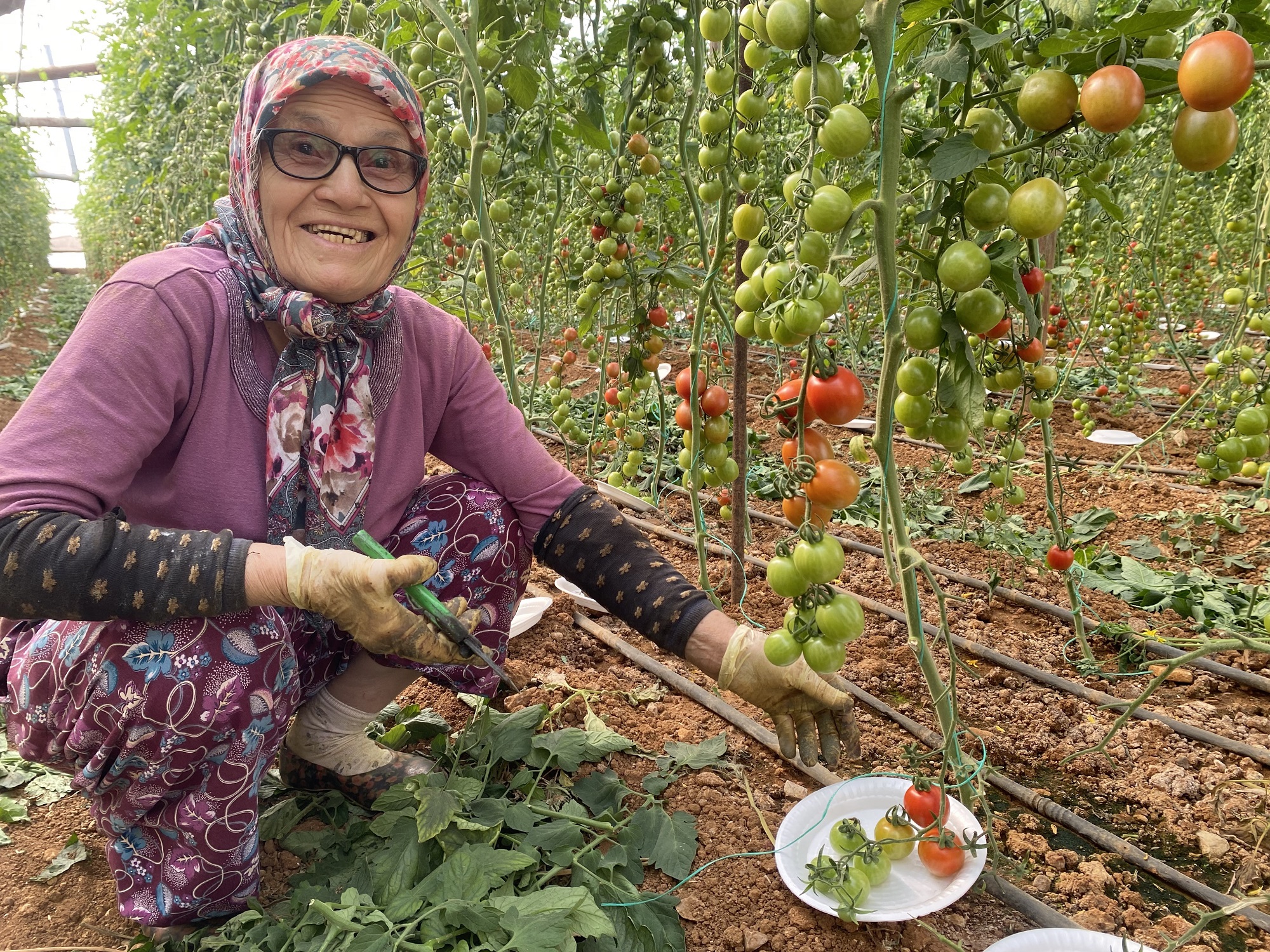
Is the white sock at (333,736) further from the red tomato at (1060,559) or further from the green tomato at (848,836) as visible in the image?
the red tomato at (1060,559)

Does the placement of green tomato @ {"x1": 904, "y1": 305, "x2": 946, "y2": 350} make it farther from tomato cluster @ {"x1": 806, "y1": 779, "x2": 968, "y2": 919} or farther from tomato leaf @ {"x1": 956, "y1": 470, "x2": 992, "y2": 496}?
tomato leaf @ {"x1": 956, "y1": 470, "x2": 992, "y2": 496}

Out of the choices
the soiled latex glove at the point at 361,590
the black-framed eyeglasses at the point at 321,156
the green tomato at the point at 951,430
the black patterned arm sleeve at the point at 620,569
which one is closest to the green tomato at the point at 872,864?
the black patterned arm sleeve at the point at 620,569

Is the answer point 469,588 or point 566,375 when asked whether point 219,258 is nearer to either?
point 469,588

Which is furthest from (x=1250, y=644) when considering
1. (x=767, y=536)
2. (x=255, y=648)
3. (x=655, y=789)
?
(x=767, y=536)

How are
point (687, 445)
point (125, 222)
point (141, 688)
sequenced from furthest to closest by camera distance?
point (125, 222), point (687, 445), point (141, 688)

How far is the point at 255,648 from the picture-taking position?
4.03 feet

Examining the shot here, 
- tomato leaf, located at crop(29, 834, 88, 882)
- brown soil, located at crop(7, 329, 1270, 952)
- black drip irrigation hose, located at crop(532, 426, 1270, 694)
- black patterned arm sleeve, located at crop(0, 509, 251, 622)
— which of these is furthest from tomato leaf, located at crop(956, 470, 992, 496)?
tomato leaf, located at crop(29, 834, 88, 882)

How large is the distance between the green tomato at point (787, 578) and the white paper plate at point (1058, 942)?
63 cm

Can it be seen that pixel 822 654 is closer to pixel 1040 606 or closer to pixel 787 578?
pixel 787 578

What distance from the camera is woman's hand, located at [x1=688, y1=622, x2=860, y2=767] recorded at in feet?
4.31

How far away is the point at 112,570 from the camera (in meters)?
1.08

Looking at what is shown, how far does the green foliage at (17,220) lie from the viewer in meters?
9.01

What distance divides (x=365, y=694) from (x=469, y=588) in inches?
11.1

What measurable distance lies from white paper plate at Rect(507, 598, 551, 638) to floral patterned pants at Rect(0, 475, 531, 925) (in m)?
0.80
